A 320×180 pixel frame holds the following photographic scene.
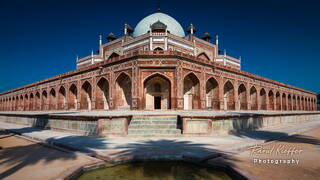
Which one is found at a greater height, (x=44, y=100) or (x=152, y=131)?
(x=44, y=100)

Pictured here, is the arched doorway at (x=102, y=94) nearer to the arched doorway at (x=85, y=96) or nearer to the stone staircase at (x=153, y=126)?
the arched doorway at (x=85, y=96)

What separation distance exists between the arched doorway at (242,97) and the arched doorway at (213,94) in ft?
16.8

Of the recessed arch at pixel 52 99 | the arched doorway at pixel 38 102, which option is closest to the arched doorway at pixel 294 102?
the recessed arch at pixel 52 99

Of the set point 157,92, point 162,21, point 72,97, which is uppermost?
point 162,21

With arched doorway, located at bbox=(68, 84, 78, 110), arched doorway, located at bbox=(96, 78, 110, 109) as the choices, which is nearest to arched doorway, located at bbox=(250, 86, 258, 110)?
arched doorway, located at bbox=(96, 78, 110, 109)

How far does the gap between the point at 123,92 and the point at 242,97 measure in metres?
14.8

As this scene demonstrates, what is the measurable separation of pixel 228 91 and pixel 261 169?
19672mm

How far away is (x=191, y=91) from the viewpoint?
1862 centimetres

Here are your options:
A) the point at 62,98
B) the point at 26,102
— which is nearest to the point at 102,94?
the point at 62,98

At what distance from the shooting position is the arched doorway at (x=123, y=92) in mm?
17906

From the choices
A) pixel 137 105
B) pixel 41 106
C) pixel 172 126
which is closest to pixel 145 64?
pixel 137 105

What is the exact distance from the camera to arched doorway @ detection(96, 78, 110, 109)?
64.9ft

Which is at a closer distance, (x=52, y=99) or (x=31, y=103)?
(x=52, y=99)

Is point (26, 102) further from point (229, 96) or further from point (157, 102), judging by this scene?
A: point (229, 96)
